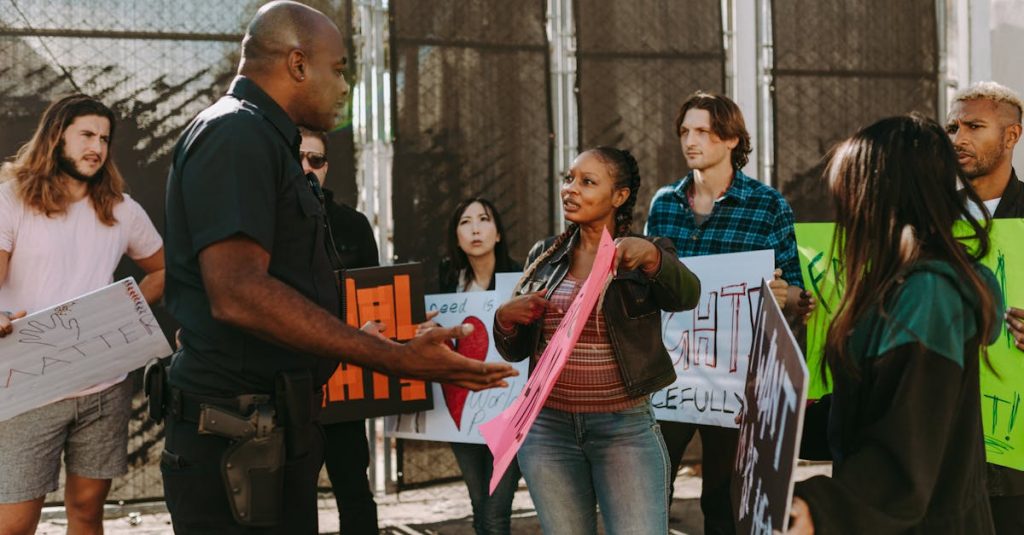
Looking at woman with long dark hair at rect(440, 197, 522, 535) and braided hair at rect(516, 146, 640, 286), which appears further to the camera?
woman with long dark hair at rect(440, 197, 522, 535)

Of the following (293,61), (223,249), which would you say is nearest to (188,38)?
(293,61)

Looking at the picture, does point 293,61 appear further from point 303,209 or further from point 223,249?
point 223,249

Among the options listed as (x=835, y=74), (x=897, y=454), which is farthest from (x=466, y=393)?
(x=835, y=74)

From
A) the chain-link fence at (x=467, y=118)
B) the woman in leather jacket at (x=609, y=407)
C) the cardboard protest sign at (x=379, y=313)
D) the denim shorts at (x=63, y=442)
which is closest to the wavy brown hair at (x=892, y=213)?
the woman in leather jacket at (x=609, y=407)

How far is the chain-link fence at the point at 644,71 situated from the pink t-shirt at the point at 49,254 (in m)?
3.11

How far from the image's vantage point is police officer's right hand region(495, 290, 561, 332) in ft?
10.1

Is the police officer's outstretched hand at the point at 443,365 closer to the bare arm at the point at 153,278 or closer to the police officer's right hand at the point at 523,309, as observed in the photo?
the police officer's right hand at the point at 523,309

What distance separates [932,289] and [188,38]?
4761mm

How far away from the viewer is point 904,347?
1.72m

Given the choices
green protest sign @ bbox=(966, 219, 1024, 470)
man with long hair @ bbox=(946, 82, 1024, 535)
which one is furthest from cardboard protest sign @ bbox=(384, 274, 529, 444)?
green protest sign @ bbox=(966, 219, 1024, 470)

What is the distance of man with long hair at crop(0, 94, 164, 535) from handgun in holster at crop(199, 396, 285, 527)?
1.88m

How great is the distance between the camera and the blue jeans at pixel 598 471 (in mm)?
2988

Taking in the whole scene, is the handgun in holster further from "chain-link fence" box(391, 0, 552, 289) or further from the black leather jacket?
"chain-link fence" box(391, 0, 552, 289)

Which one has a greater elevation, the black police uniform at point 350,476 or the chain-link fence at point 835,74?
the chain-link fence at point 835,74
